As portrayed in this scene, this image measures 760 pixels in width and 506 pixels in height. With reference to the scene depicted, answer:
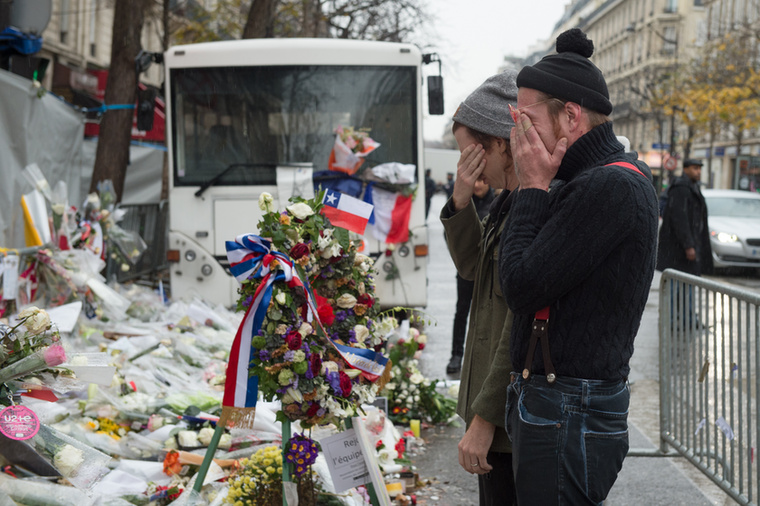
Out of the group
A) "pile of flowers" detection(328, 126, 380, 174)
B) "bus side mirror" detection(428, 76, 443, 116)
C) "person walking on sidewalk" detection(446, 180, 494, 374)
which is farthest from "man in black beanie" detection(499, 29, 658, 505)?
"bus side mirror" detection(428, 76, 443, 116)

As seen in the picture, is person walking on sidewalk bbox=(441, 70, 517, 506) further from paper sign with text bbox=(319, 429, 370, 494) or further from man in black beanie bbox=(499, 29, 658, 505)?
paper sign with text bbox=(319, 429, 370, 494)

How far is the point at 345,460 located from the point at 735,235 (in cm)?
1372

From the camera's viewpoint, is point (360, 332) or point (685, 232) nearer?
point (360, 332)

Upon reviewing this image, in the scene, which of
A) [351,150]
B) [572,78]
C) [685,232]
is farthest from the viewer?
[685,232]

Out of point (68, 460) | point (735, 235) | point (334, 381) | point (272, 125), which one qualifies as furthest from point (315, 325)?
point (735, 235)

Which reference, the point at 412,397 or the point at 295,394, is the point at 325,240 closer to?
the point at 295,394

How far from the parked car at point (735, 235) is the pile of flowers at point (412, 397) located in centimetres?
1008

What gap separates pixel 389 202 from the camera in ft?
28.2

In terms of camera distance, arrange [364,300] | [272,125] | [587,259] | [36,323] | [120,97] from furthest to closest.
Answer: [120,97] → [272,125] → [364,300] → [36,323] → [587,259]

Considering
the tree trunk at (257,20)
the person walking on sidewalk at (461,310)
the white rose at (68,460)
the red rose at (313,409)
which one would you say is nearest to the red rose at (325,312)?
the red rose at (313,409)

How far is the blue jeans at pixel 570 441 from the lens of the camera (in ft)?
6.95

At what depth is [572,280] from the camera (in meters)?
2.06

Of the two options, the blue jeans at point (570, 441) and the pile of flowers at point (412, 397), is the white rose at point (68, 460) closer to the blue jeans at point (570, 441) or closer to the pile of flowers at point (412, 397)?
the blue jeans at point (570, 441)

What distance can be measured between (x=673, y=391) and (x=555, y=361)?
315 centimetres
